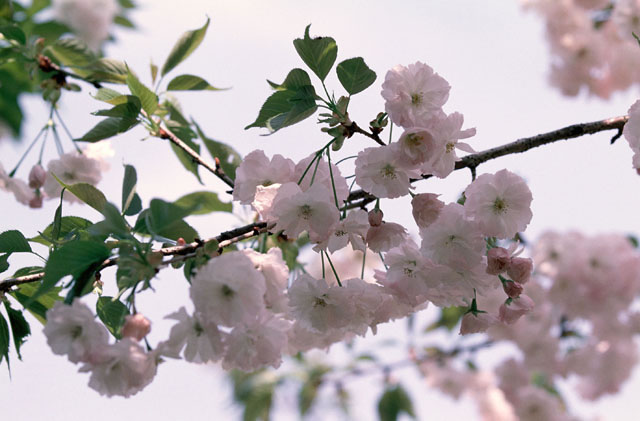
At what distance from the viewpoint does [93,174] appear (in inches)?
72.7

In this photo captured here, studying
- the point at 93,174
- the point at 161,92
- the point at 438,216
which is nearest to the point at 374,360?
the point at 93,174

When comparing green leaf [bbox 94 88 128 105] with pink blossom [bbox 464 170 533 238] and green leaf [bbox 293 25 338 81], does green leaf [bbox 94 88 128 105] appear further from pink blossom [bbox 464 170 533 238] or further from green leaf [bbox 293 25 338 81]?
pink blossom [bbox 464 170 533 238]

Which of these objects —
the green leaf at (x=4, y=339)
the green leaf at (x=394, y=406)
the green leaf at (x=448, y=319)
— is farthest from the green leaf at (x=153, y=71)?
the green leaf at (x=394, y=406)

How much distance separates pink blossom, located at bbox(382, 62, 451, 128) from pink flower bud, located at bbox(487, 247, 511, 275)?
241 millimetres

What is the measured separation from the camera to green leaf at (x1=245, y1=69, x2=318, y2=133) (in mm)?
994

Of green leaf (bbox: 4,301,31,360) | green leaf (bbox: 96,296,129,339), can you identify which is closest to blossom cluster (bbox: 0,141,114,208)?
green leaf (bbox: 4,301,31,360)

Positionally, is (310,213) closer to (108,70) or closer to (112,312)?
(112,312)

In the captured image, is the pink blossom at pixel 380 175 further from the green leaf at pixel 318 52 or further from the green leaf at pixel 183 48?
the green leaf at pixel 183 48

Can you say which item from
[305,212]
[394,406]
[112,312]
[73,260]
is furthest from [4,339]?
[394,406]

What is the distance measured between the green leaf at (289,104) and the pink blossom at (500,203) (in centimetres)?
30

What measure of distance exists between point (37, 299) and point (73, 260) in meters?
0.40

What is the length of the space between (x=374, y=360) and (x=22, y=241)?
3.14 meters

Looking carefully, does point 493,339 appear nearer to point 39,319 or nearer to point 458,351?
point 458,351

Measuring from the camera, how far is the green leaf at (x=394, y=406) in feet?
13.1
